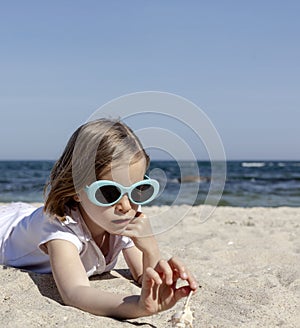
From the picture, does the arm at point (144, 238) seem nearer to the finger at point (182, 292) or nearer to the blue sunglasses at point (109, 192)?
the blue sunglasses at point (109, 192)

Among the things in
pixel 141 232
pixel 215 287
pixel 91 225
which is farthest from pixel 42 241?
pixel 215 287

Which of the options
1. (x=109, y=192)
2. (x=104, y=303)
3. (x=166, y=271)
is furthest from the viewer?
(x=109, y=192)

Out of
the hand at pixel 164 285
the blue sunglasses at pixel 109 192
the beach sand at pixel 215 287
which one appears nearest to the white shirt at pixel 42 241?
the beach sand at pixel 215 287

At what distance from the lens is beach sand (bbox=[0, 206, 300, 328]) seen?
6.75 ft

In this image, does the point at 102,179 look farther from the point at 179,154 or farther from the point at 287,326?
the point at 287,326

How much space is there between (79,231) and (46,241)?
0.51ft

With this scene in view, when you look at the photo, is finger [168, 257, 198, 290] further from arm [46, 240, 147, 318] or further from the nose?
the nose

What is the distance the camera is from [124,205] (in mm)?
2211

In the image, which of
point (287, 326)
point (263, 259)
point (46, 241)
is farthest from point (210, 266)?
point (46, 241)

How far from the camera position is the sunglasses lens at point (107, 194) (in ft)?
7.09

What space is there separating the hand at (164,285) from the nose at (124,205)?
45 centimetres

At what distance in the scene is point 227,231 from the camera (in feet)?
15.6

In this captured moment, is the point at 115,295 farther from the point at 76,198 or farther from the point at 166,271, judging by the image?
the point at 76,198

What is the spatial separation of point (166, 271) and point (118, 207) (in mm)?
528
